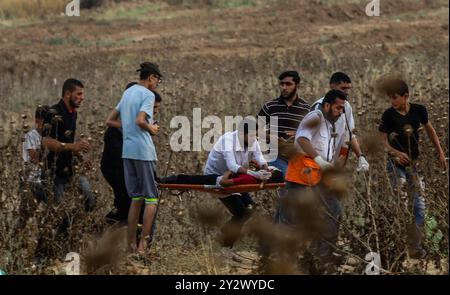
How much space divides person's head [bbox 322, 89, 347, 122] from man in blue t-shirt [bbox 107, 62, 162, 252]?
1.34 metres

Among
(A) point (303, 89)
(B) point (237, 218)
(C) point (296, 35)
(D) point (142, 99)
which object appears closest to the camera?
(D) point (142, 99)

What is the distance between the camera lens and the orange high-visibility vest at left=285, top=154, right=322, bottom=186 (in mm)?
7684

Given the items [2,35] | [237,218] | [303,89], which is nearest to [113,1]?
[2,35]

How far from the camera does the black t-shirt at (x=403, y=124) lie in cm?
848

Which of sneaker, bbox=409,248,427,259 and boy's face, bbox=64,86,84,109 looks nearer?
sneaker, bbox=409,248,427,259

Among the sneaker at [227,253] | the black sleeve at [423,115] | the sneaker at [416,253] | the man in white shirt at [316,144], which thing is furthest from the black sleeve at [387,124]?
the sneaker at [416,253]

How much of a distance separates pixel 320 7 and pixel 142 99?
28617 mm

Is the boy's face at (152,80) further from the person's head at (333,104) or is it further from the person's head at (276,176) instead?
the person's head at (333,104)

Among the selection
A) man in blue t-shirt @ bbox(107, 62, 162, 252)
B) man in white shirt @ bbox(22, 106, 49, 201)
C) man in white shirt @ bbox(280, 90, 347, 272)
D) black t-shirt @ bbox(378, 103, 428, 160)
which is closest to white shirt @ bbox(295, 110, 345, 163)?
man in white shirt @ bbox(280, 90, 347, 272)

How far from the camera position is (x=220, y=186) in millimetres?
8648

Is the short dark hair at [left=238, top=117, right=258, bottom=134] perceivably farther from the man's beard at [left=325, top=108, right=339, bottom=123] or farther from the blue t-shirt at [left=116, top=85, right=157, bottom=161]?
the man's beard at [left=325, top=108, right=339, bottom=123]

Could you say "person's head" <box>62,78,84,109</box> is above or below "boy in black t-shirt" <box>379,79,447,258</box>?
above

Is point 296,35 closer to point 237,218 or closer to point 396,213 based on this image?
point 237,218
